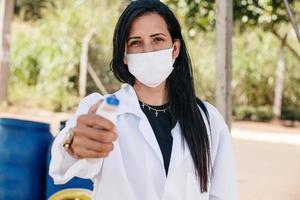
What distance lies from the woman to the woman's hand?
0.36 ft

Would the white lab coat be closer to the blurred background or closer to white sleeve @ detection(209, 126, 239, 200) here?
white sleeve @ detection(209, 126, 239, 200)

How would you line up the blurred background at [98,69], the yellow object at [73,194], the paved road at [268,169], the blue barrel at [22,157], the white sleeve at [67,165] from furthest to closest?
the blurred background at [98,69], the paved road at [268,169], the blue barrel at [22,157], the yellow object at [73,194], the white sleeve at [67,165]

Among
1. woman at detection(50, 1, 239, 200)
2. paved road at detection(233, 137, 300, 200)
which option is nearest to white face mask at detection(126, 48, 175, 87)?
woman at detection(50, 1, 239, 200)

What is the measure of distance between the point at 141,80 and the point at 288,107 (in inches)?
458

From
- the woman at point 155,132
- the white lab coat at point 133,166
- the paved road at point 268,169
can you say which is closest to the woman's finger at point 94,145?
the woman at point 155,132

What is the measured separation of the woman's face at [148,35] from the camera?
1.79 m

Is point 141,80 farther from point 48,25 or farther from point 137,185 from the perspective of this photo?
point 48,25

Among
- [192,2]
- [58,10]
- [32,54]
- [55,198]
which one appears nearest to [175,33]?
[55,198]

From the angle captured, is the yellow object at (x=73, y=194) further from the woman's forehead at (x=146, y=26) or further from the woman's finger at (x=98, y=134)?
the woman's finger at (x=98, y=134)

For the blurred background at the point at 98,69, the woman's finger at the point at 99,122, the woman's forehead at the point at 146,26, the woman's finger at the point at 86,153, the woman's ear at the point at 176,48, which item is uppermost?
the woman's forehead at the point at 146,26

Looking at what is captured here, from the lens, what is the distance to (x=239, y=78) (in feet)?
42.5

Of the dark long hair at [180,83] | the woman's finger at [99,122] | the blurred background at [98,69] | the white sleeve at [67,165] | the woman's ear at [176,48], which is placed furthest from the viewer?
the blurred background at [98,69]

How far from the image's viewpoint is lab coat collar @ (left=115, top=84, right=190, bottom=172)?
5.57 ft

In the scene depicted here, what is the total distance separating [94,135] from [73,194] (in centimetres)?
186
